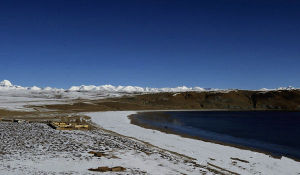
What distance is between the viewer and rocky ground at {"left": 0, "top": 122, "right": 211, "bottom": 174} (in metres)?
22.1

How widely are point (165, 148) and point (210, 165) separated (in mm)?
8367

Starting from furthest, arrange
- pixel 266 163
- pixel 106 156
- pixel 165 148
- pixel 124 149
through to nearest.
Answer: pixel 165 148 < pixel 124 149 < pixel 266 163 < pixel 106 156

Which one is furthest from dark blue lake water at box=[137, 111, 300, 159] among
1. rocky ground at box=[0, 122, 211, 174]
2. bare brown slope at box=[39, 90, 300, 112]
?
bare brown slope at box=[39, 90, 300, 112]

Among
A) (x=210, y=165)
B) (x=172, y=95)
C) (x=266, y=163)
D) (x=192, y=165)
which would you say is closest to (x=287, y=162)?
(x=266, y=163)

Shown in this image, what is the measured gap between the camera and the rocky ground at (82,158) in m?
22.1

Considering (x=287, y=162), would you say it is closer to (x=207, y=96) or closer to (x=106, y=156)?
(x=106, y=156)

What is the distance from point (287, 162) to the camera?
98.4 feet

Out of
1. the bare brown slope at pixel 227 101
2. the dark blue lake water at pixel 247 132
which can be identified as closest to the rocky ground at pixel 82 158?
the dark blue lake water at pixel 247 132

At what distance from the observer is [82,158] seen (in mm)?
25500

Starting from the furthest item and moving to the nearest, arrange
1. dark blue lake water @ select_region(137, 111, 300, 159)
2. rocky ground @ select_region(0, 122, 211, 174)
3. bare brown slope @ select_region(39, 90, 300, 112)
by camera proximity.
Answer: bare brown slope @ select_region(39, 90, 300, 112) < dark blue lake water @ select_region(137, 111, 300, 159) < rocky ground @ select_region(0, 122, 211, 174)

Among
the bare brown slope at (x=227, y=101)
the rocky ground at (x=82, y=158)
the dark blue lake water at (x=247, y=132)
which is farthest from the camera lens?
the bare brown slope at (x=227, y=101)

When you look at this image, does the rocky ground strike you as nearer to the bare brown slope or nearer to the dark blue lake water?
the dark blue lake water

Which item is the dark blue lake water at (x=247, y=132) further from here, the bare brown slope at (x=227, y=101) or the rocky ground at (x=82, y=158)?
the bare brown slope at (x=227, y=101)

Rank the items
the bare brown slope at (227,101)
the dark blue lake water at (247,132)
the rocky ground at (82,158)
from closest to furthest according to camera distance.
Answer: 1. the rocky ground at (82,158)
2. the dark blue lake water at (247,132)
3. the bare brown slope at (227,101)
